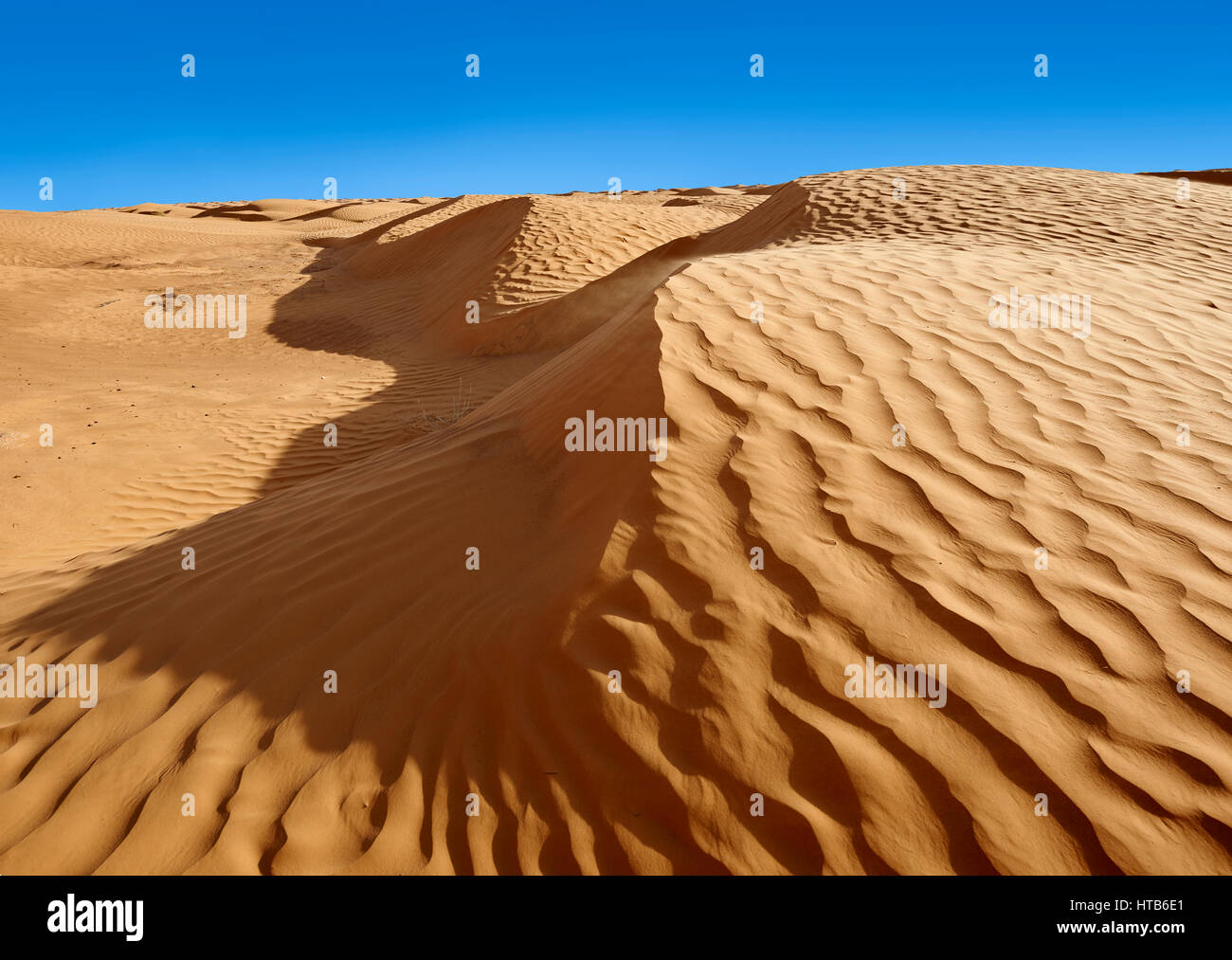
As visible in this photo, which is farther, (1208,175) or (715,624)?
(1208,175)

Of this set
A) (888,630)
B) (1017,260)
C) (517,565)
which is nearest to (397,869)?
(517,565)

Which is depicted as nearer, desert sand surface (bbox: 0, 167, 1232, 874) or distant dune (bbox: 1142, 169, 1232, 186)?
desert sand surface (bbox: 0, 167, 1232, 874)

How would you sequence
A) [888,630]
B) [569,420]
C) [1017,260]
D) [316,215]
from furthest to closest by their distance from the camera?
[316,215] < [1017,260] < [569,420] < [888,630]

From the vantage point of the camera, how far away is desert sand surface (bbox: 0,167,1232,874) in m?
1.95

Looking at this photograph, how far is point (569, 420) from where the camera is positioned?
140 inches

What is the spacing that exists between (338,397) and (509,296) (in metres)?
3.78

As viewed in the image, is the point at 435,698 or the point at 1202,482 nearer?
the point at 435,698

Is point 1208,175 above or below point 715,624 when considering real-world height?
above

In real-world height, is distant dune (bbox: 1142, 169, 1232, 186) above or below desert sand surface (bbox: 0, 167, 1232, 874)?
above

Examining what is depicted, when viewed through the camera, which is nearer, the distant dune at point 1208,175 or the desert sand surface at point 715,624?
the desert sand surface at point 715,624

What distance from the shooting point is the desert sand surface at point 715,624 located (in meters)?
1.95

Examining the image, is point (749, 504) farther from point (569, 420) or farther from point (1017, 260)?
point (1017, 260)

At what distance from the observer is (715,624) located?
7.66ft

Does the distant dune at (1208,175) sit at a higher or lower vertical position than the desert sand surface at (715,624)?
higher
